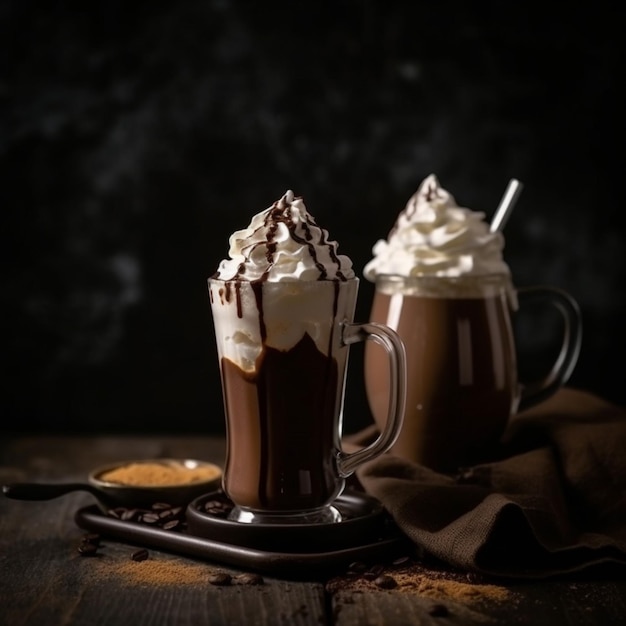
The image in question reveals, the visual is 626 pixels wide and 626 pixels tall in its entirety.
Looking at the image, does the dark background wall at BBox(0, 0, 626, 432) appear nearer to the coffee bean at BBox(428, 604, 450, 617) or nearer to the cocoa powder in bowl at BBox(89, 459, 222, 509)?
the cocoa powder in bowl at BBox(89, 459, 222, 509)

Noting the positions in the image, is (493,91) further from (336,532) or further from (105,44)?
(336,532)

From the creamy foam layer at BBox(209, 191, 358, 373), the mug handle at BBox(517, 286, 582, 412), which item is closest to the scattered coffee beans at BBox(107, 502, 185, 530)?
the creamy foam layer at BBox(209, 191, 358, 373)

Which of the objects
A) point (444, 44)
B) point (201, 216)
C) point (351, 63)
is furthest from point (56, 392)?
point (444, 44)

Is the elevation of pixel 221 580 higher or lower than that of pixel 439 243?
lower

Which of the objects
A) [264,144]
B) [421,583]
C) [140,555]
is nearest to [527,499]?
[421,583]

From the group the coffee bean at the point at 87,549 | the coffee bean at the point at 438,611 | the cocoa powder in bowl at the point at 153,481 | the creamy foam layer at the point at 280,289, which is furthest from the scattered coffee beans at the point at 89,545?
the coffee bean at the point at 438,611

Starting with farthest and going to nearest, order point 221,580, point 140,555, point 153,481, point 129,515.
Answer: point 153,481, point 129,515, point 140,555, point 221,580

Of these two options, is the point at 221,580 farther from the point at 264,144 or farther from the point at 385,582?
the point at 264,144
